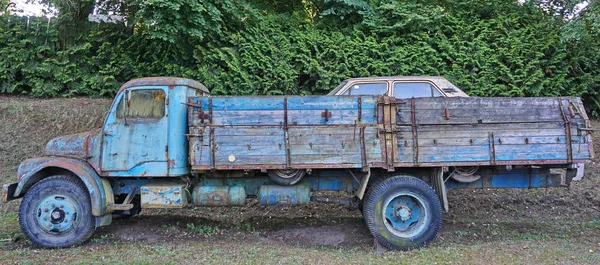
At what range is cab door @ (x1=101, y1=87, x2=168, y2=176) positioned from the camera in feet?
19.1

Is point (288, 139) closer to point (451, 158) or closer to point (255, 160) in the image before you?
point (255, 160)

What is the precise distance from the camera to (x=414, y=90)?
738 centimetres

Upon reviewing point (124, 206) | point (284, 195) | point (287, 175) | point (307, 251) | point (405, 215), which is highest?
point (287, 175)

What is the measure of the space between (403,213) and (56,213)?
16.2 feet

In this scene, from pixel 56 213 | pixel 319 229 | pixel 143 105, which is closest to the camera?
pixel 56 213

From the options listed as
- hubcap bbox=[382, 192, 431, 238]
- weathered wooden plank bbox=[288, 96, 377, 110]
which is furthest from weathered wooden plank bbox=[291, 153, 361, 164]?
hubcap bbox=[382, 192, 431, 238]

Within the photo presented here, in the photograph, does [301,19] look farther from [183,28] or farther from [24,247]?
[24,247]

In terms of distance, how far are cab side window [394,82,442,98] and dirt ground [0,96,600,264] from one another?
2.33 metres

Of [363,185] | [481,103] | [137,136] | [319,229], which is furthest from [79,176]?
[481,103]

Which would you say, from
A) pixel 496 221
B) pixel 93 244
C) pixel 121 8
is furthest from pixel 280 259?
pixel 121 8

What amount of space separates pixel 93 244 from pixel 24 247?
0.99 meters

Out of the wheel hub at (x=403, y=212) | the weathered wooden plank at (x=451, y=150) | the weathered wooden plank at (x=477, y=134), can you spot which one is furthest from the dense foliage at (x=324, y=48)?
the wheel hub at (x=403, y=212)

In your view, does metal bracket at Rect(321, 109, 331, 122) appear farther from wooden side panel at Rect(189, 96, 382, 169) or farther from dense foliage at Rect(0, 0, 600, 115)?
dense foliage at Rect(0, 0, 600, 115)

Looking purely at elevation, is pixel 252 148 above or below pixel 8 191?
above
